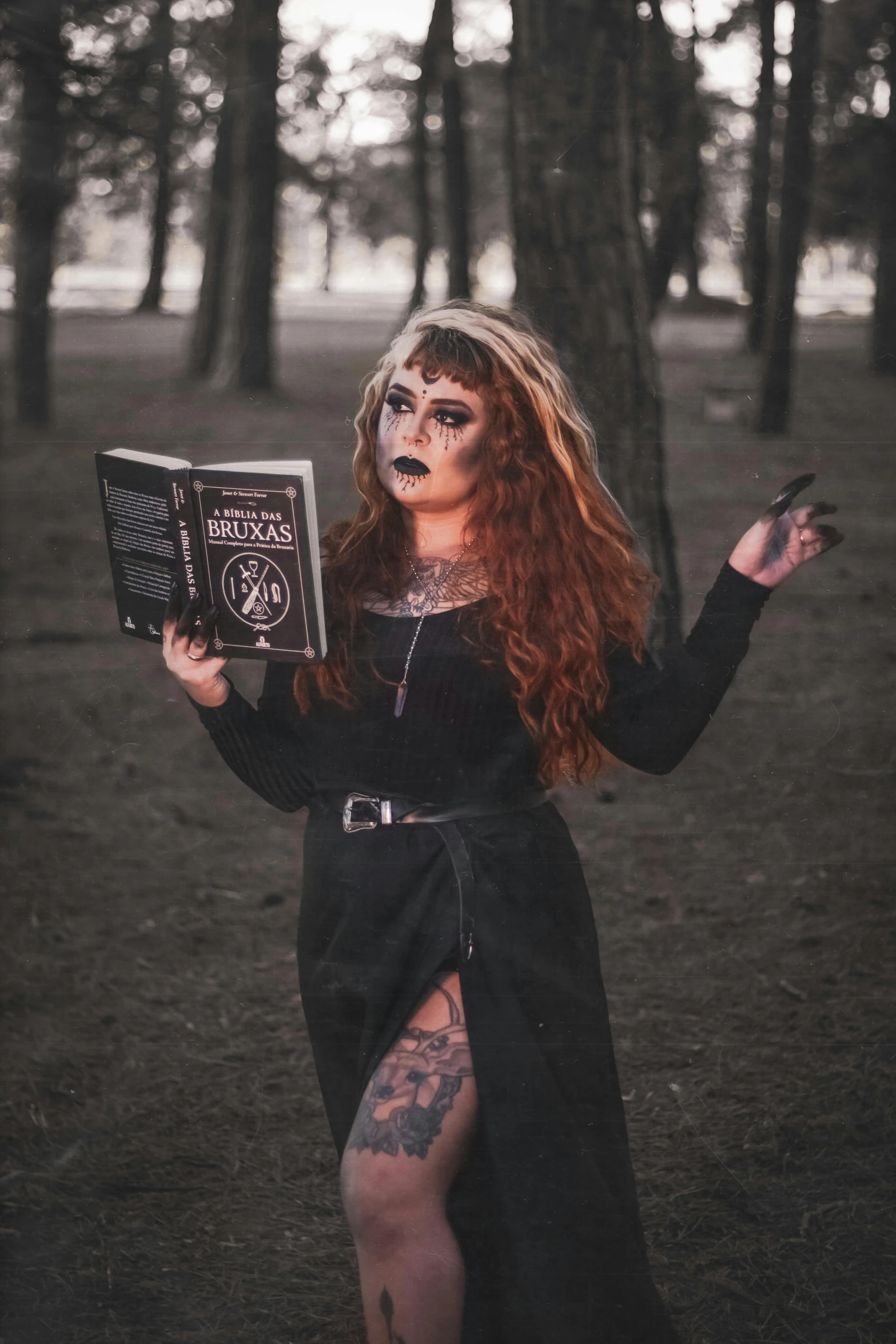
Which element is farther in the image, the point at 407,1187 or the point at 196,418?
the point at 196,418

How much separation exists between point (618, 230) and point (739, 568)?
98cm

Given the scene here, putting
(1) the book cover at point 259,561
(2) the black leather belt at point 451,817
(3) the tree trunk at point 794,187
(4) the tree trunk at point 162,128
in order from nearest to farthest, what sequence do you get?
(1) the book cover at point 259,561 < (2) the black leather belt at point 451,817 < (3) the tree trunk at point 794,187 < (4) the tree trunk at point 162,128

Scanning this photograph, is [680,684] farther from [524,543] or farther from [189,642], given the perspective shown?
[189,642]

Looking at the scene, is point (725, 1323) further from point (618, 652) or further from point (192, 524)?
point (192, 524)

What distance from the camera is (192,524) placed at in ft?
6.14

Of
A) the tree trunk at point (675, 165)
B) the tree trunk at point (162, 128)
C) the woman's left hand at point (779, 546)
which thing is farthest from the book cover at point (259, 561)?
the tree trunk at point (675, 165)

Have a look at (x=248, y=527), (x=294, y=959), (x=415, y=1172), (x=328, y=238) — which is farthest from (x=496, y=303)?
(x=294, y=959)

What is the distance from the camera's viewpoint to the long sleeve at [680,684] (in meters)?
1.85

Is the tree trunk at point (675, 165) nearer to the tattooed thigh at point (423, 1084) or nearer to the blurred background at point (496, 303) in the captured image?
the blurred background at point (496, 303)

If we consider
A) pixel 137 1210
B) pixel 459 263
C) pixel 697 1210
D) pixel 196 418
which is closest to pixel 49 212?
pixel 196 418

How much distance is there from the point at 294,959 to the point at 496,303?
1.92m

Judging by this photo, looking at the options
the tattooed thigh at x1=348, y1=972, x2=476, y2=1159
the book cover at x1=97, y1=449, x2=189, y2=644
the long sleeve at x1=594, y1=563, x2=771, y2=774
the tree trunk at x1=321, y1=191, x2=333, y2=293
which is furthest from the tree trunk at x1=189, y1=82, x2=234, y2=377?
the tattooed thigh at x1=348, y1=972, x2=476, y2=1159

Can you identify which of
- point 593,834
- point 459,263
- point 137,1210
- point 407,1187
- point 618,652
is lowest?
point 137,1210

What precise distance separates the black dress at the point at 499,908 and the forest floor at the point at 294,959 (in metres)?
0.46
